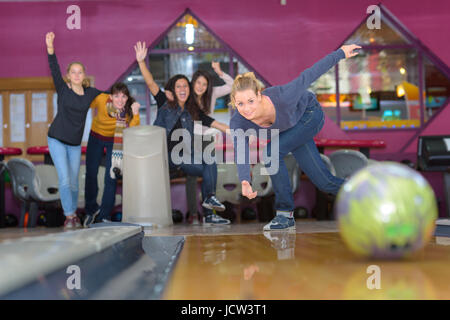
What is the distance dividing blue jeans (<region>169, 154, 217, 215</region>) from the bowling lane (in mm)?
2125

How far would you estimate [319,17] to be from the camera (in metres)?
7.19

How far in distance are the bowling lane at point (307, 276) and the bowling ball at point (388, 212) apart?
57 mm

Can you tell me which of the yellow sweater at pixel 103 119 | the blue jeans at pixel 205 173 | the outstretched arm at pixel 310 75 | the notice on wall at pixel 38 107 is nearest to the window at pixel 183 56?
the notice on wall at pixel 38 107

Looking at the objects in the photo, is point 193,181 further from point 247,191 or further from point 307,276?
point 307,276

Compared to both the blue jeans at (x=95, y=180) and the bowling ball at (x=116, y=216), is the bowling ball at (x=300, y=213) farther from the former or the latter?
the blue jeans at (x=95, y=180)

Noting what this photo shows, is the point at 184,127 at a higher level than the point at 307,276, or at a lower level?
higher

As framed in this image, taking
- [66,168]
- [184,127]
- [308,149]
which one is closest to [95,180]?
[66,168]

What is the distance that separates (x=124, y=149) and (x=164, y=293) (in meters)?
2.87

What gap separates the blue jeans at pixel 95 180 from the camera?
3.91 metres

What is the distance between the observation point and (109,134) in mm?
Answer: 4066

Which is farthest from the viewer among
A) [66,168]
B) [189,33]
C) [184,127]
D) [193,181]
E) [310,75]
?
[189,33]

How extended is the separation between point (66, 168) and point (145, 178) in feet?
2.18

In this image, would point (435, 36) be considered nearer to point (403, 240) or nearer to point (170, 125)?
point (170, 125)
